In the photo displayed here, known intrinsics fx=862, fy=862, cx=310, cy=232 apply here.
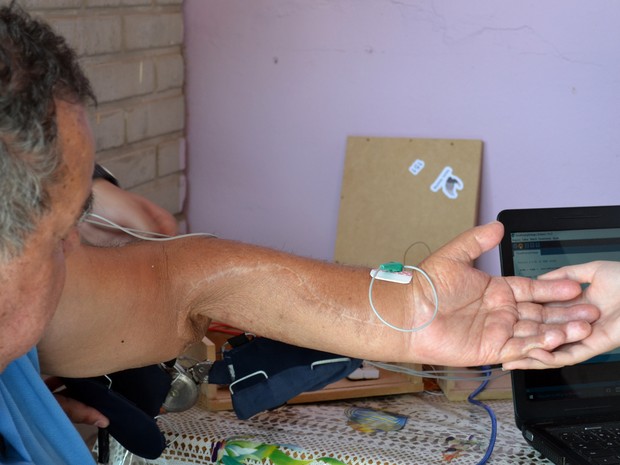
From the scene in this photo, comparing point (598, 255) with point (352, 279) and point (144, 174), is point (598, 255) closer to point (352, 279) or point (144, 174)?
point (352, 279)

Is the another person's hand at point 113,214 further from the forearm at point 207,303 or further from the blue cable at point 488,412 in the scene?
the blue cable at point 488,412

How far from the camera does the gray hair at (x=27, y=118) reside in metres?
0.73

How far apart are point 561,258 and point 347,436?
0.47m

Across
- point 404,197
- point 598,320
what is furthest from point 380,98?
point 598,320

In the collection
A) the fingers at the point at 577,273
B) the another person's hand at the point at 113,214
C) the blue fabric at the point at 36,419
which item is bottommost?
the blue fabric at the point at 36,419

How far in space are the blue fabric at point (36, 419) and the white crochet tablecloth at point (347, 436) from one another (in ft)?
1.21

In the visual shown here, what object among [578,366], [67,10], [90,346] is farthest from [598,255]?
[67,10]

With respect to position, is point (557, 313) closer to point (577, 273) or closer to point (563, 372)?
point (577, 273)

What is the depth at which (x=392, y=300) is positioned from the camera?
1.23 metres

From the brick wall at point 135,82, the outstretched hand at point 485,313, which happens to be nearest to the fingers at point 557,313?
the outstretched hand at point 485,313

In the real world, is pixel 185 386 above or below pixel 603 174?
below

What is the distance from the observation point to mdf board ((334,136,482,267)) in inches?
89.1

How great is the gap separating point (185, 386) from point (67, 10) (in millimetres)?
976

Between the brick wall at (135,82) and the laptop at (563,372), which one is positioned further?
the brick wall at (135,82)
